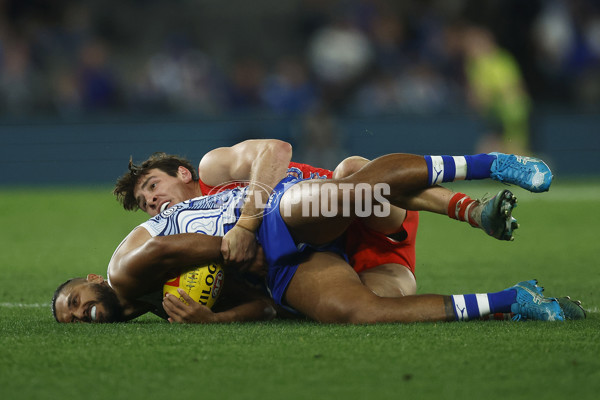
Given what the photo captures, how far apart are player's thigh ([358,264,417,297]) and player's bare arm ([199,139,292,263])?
0.72 m

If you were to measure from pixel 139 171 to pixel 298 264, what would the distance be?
1.28 m

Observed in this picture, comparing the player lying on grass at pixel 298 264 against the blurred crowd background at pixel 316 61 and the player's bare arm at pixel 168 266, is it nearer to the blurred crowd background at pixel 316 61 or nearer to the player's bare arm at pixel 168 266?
the player's bare arm at pixel 168 266

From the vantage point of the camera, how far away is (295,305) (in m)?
4.98

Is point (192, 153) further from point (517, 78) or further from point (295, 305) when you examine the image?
point (295, 305)

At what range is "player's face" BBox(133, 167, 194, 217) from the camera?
18.5 feet

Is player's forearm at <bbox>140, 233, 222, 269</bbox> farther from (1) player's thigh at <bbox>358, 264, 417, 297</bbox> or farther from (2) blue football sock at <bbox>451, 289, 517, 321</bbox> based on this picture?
(2) blue football sock at <bbox>451, 289, 517, 321</bbox>

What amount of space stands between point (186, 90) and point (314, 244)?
477 inches

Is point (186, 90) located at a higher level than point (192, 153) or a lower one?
higher

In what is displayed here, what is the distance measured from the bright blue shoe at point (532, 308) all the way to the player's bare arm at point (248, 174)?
1382 millimetres

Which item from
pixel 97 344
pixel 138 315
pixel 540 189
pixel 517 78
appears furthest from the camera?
pixel 517 78

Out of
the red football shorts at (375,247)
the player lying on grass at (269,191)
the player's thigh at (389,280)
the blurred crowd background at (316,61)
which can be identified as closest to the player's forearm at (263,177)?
the player lying on grass at (269,191)

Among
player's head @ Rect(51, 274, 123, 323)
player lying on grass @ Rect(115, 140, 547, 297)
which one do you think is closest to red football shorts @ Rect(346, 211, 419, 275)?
player lying on grass @ Rect(115, 140, 547, 297)

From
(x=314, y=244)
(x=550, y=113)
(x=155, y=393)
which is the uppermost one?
(x=550, y=113)

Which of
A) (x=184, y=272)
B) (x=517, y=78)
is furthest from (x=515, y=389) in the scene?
(x=517, y=78)
